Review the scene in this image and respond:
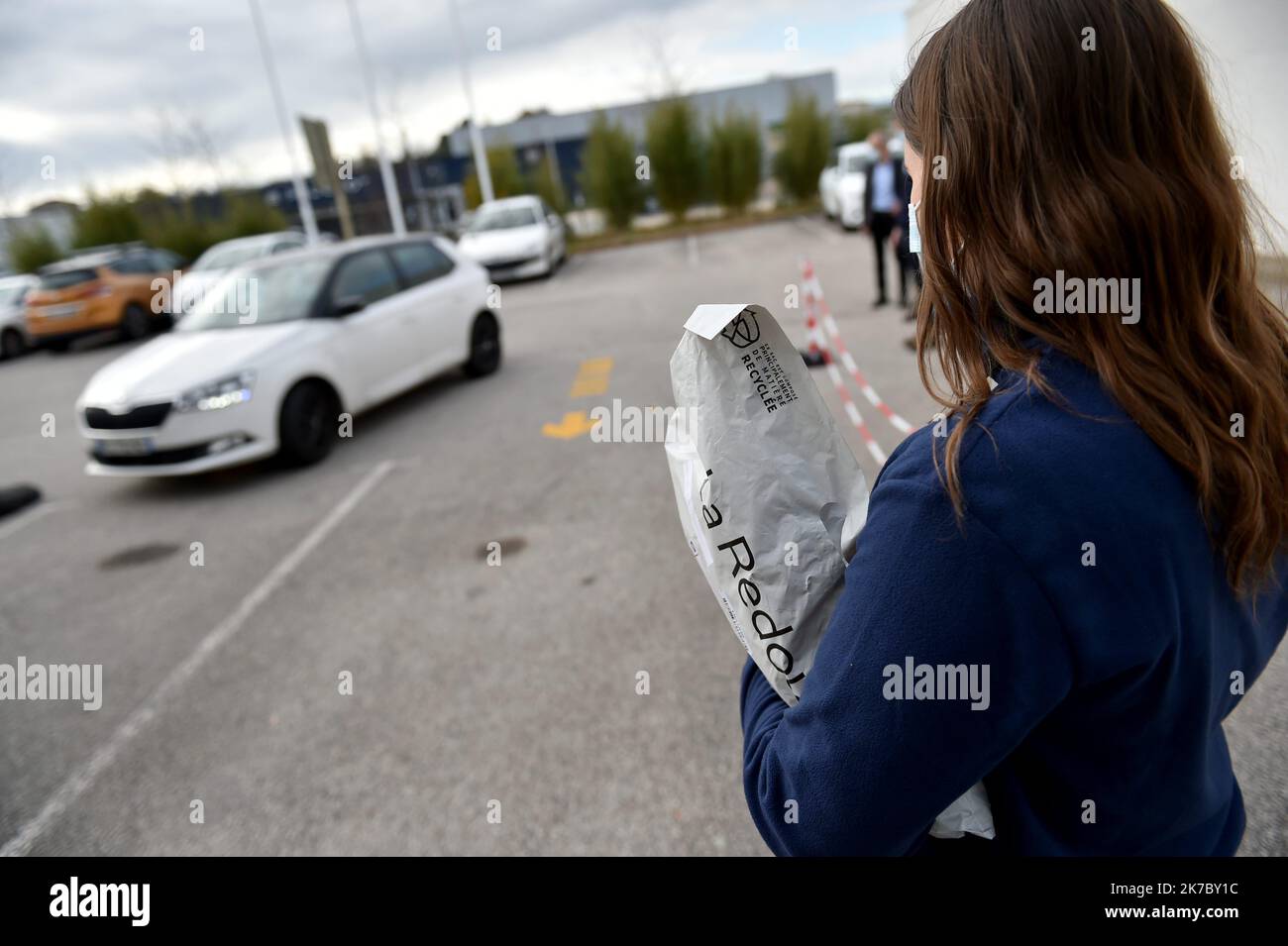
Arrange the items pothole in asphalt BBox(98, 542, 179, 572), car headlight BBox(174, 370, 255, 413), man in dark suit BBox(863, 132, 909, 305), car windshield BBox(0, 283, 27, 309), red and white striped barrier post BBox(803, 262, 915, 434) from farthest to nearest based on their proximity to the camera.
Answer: car windshield BBox(0, 283, 27, 309) < man in dark suit BBox(863, 132, 909, 305) < car headlight BBox(174, 370, 255, 413) < red and white striped barrier post BBox(803, 262, 915, 434) < pothole in asphalt BBox(98, 542, 179, 572)

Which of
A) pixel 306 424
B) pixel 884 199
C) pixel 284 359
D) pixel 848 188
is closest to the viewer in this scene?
pixel 284 359

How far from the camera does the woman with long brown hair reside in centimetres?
75

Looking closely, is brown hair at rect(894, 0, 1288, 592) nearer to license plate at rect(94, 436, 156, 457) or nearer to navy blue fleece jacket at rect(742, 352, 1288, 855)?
navy blue fleece jacket at rect(742, 352, 1288, 855)

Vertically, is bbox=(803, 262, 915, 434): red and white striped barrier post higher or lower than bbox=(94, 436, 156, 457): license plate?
lower

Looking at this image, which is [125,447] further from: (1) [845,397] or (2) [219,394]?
(1) [845,397]

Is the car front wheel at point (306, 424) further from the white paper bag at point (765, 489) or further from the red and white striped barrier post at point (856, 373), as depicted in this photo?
the white paper bag at point (765, 489)

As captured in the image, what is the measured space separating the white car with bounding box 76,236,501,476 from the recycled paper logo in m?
6.15

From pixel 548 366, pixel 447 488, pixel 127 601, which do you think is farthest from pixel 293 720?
pixel 548 366

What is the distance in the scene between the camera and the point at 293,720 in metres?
3.39

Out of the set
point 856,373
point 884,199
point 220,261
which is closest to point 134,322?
point 220,261

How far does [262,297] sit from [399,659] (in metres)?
5.05

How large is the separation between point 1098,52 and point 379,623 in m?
3.89

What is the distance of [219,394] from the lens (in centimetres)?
621

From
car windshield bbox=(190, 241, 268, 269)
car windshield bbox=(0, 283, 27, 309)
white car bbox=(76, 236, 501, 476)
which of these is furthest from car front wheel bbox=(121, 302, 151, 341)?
white car bbox=(76, 236, 501, 476)
